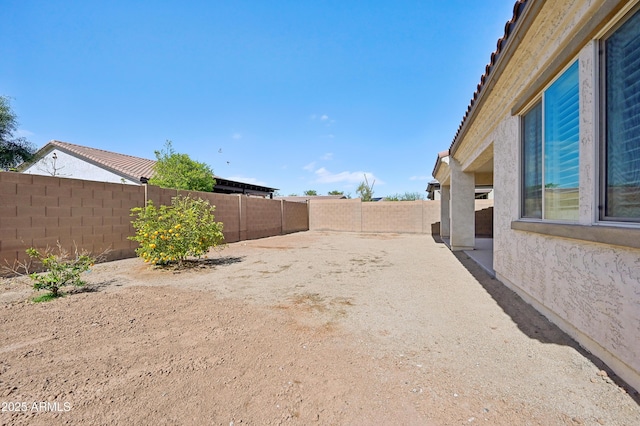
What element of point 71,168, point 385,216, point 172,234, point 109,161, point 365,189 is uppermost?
point 365,189

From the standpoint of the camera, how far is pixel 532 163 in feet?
13.0

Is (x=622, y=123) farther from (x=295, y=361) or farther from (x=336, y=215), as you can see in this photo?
(x=336, y=215)

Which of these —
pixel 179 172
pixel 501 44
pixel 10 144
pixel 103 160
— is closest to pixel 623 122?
pixel 501 44

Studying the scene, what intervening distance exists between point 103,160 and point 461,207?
20.6 meters

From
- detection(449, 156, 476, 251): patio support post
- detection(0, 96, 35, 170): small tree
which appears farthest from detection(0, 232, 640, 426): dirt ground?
detection(0, 96, 35, 170): small tree

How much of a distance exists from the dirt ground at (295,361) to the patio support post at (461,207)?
5136 mm

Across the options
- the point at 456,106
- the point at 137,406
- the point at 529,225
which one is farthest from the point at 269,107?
the point at 137,406

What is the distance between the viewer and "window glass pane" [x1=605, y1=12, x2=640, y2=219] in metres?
2.07

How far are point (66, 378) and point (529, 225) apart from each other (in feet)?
16.8

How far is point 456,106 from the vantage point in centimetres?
1321

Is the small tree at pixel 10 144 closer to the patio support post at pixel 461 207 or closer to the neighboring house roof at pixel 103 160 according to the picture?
the neighboring house roof at pixel 103 160

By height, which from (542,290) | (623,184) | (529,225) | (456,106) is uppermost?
(456,106)

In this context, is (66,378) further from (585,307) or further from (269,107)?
(269,107)

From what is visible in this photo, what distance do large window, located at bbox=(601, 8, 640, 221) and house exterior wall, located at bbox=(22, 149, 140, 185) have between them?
20.1 m
